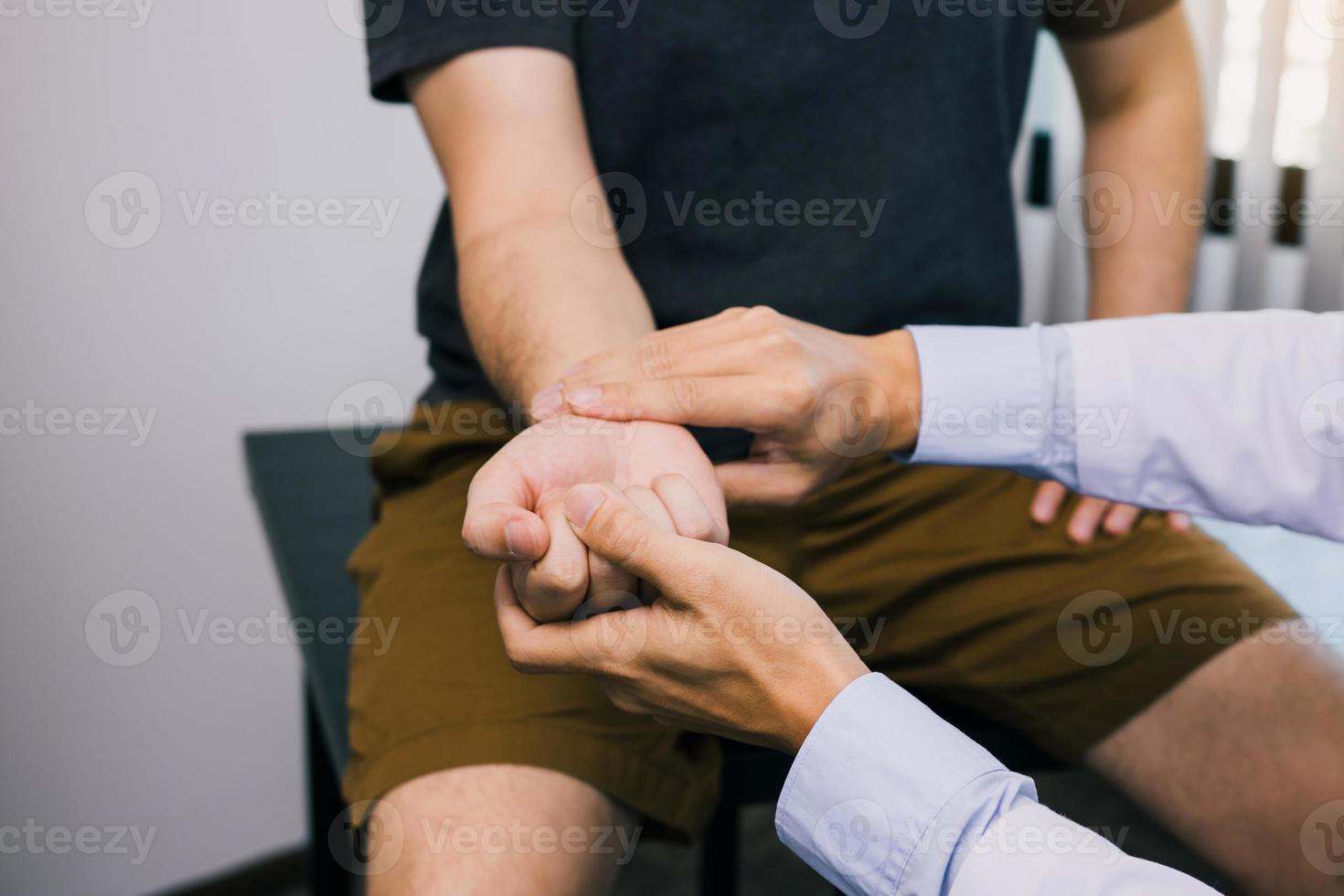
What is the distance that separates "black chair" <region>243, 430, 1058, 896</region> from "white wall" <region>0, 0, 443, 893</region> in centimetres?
16

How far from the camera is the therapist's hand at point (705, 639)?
1.91 ft

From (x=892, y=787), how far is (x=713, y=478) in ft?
0.80

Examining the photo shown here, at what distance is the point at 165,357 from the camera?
149cm

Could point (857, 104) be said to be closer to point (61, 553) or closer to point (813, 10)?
point (813, 10)

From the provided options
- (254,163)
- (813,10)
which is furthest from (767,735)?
(254,163)

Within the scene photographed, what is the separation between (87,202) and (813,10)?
941 mm

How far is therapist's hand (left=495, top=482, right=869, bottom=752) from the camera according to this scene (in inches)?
22.9

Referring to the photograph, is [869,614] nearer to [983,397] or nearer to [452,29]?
[983,397]

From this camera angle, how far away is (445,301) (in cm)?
97

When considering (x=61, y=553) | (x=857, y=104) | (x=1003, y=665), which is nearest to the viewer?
(x=1003, y=665)

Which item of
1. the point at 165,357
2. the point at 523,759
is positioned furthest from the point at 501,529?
the point at 165,357

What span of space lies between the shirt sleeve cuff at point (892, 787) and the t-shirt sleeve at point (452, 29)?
0.57m

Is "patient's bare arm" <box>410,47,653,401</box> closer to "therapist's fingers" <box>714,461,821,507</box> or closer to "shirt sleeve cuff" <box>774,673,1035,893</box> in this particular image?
"therapist's fingers" <box>714,461,821,507</box>

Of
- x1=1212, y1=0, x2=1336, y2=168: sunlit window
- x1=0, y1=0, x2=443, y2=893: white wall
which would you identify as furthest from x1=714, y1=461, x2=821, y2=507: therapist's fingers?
x1=1212, y1=0, x2=1336, y2=168: sunlit window
